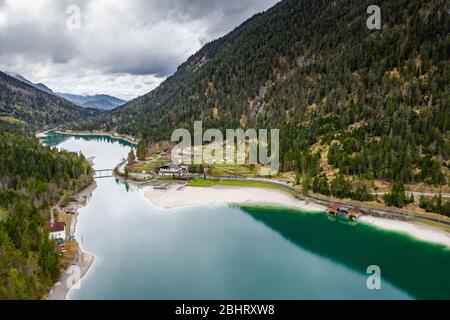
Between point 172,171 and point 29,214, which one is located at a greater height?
point 172,171

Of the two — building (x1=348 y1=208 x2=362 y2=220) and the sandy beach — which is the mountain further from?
building (x1=348 y1=208 x2=362 y2=220)

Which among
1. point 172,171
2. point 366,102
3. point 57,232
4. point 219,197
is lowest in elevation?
point 57,232

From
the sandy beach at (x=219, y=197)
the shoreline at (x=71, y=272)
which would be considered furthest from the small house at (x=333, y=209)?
the shoreline at (x=71, y=272)

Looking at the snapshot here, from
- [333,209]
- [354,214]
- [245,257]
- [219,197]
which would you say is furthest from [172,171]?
[245,257]

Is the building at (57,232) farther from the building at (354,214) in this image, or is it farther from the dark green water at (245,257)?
the building at (354,214)

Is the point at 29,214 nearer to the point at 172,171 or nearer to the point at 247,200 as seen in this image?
the point at 247,200

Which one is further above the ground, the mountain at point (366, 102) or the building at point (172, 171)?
the mountain at point (366, 102)

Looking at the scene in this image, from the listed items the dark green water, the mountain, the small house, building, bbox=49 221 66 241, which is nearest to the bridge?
the dark green water
